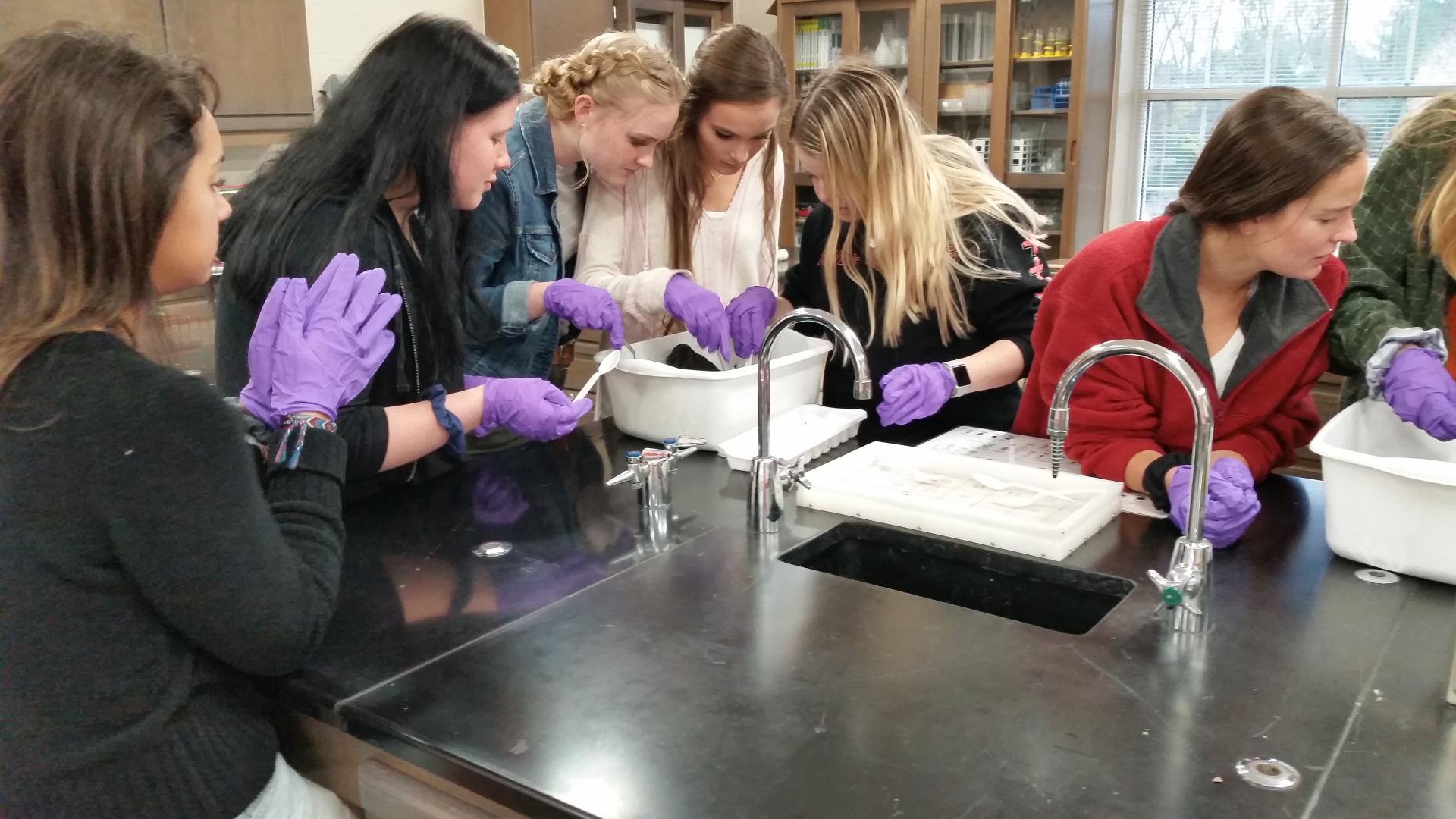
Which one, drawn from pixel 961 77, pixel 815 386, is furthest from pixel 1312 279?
pixel 961 77

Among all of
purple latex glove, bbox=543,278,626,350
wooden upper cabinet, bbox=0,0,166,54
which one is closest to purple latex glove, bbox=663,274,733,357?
purple latex glove, bbox=543,278,626,350

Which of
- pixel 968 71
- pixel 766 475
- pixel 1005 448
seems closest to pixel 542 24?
pixel 968 71

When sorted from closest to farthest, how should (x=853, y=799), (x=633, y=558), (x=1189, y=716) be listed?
1. (x=853, y=799)
2. (x=1189, y=716)
3. (x=633, y=558)

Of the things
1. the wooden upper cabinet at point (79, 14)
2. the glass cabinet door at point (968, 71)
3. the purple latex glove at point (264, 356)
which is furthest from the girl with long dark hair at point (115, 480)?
the glass cabinet door at point (968, 71)

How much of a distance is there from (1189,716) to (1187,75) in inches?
158

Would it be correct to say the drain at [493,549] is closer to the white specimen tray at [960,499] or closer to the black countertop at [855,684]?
the black countertop at [855,684]

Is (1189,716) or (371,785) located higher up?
(1189,716)

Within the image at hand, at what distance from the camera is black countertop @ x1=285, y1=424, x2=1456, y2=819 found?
0.85 metres

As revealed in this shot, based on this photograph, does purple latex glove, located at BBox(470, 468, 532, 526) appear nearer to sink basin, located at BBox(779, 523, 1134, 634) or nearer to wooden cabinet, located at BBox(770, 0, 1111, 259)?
sink basin, located at BBox(779, 523, 1134, 634)

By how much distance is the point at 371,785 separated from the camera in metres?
1.04

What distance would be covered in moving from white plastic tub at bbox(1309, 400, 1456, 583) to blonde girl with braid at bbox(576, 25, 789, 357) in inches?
38.6

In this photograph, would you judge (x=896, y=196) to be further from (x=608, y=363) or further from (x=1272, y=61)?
(x=1272, y=61)

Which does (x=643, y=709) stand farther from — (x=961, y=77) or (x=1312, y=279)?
(x=961, y=77)

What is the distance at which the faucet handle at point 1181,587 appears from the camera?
1094mm
